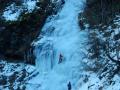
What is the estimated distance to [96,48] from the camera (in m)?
22.7

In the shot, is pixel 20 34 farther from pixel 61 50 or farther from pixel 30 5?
pixel 61 50

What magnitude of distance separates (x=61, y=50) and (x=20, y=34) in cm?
260

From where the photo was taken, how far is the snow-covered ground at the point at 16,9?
2605 centimetres

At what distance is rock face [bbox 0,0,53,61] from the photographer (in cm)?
2466

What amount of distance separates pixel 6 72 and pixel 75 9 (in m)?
5.09

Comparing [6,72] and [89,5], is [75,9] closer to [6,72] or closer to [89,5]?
[89,5]

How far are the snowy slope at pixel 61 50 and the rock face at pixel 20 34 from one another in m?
0.43

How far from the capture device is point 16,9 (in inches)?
1049

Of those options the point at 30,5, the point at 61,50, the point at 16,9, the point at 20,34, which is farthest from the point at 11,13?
the point at 61,50

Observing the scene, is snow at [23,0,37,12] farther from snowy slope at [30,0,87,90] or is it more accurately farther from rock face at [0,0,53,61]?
snowy slope at [30,0,87,90]

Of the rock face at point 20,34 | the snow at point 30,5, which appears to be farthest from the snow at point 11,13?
the snow at point 30,5

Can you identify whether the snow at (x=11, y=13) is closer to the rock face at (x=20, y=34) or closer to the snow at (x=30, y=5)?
the rock face at (x=20, y=34)

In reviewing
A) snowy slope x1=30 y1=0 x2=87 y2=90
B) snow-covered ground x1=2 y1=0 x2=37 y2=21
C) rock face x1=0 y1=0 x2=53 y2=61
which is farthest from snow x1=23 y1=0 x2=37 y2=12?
snowy slope x1=30 y1=0 x2=87 y2=90

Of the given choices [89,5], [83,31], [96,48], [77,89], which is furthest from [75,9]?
[77,89]
